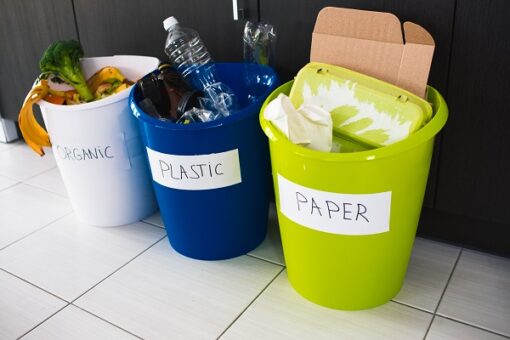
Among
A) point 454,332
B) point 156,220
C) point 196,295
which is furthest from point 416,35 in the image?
point 156,220

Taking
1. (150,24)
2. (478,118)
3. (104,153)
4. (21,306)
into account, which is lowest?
(21,306)

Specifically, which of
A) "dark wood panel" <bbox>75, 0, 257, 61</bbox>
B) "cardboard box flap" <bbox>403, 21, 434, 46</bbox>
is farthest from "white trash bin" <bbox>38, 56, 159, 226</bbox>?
"cardboard box flap" <bbox>403, 21, 434, 46</bbox>

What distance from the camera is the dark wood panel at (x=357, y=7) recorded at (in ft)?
3.47

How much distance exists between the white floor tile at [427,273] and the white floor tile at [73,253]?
0.70 meters

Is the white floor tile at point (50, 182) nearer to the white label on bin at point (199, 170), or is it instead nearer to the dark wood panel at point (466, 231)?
the white label on bin at point (199, 170)

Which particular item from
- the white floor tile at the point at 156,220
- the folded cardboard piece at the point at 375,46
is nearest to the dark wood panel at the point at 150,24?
the folded cardboard piece at the point at 375,46

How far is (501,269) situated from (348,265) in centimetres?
45

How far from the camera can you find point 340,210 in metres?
0.94

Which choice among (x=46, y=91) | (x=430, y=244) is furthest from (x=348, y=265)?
(x=46, y=91)

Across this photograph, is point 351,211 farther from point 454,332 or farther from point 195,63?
point 195,63

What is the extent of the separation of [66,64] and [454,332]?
1.20 metres

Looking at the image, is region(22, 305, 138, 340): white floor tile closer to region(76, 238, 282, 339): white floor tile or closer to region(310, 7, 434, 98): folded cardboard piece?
region(76, 238, 282, 339): white floor tile

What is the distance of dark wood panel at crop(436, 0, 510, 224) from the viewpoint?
101 cm

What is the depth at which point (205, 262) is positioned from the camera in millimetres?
1295
